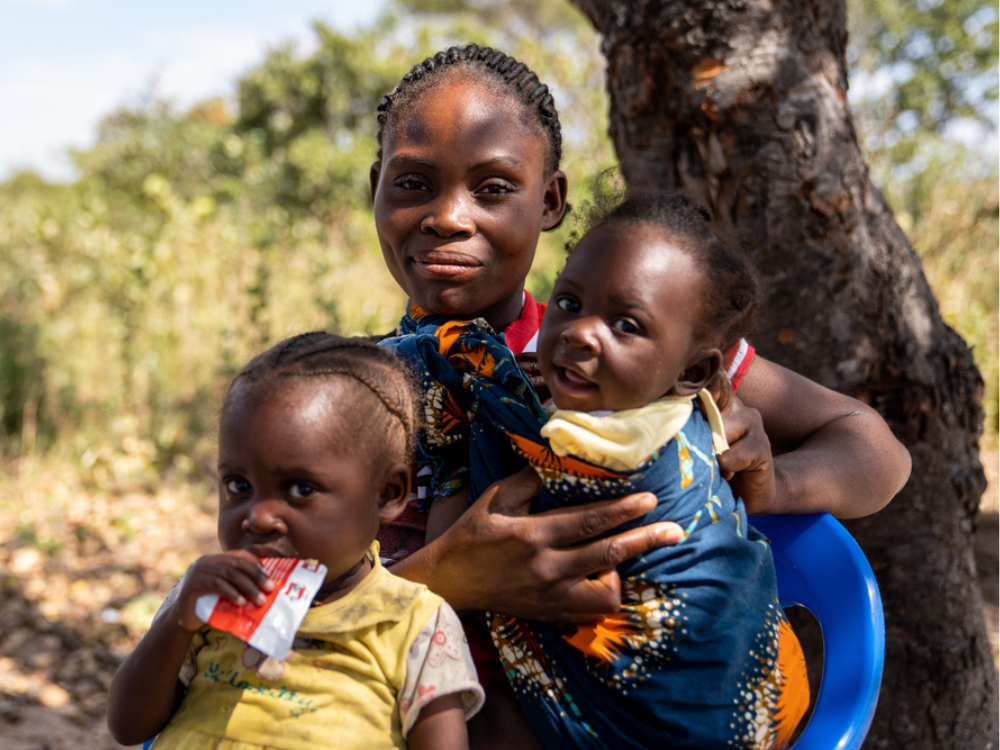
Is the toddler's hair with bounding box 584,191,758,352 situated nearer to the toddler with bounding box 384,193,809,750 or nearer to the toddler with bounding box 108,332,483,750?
the toddler with bounding box 384,193,809,750

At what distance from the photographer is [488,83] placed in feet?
6.28

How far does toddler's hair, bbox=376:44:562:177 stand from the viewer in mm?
1940

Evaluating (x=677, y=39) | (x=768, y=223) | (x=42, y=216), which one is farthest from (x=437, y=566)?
(x=42, y=216)

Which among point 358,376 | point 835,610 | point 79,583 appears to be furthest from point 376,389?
point 79,583

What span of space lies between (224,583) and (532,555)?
53cm

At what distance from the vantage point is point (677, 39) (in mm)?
2352

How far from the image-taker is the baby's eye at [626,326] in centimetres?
146

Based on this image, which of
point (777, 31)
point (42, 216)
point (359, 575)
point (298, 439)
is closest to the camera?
point (298, 439)

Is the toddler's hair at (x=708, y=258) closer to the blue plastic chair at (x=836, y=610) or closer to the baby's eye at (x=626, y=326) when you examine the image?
the baby's eye at (x=626, y=326)

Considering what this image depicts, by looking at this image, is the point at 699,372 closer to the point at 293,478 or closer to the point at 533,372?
the point at 533,372

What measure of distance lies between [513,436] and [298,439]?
1.33ft

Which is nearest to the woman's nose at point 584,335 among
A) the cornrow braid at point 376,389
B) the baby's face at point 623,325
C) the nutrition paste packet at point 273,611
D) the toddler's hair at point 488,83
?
the baby's face at point 623,325

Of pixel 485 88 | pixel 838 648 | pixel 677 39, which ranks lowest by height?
pixel 838 648

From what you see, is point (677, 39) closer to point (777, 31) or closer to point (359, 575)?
point (777, 31)
